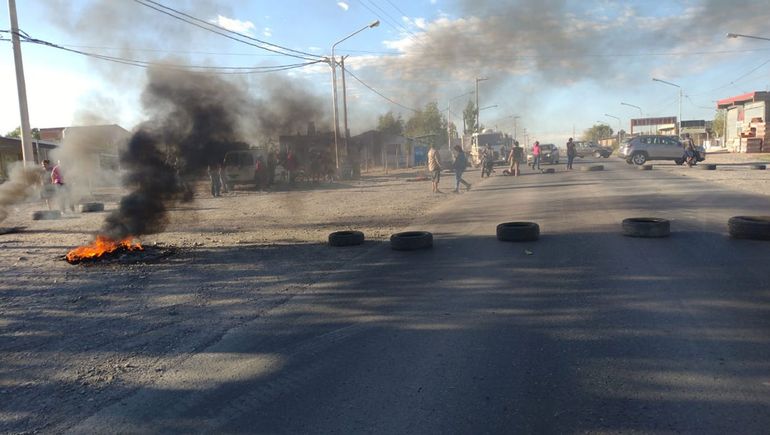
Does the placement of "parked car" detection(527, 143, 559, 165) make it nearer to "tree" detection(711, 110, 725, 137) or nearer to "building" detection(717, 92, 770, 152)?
"building" detection(717, 92, 770, 152)

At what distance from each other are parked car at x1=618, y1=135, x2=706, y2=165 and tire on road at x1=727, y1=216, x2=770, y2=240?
2497cm

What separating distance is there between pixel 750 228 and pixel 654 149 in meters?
25.8

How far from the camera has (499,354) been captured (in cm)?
399

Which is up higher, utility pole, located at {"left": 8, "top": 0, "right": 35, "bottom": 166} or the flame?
utility pole, located at {"left": 8, "top": 0, "right": 35, "bottom": 166}

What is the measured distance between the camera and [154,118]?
9.35 meters

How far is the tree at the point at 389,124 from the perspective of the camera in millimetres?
28394

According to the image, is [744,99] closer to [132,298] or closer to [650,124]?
[650,124]

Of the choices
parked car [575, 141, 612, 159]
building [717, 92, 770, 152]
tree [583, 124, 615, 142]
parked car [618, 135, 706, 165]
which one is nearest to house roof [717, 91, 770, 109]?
building [717, 92, 770, 152]

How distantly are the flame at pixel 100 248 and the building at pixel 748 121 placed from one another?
50626 mm

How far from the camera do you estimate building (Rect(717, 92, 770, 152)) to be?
4409 centimetres

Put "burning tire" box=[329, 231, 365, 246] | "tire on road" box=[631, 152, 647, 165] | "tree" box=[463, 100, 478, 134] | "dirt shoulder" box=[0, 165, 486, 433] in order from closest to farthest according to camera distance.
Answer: "dirt shoulder" box=[0, 165, 486, 433] → "burning tire" box=[329, 231, 365, 246] → "tire on road" box=[631, 152, 647, 165] → "tree" box=[463, 100, 478, 134]

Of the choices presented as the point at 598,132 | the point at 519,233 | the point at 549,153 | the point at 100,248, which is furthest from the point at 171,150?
the point at 598,132

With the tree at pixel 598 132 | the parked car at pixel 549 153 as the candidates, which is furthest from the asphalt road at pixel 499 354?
the tree at pixel 598 132

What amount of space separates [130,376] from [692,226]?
9.33m
